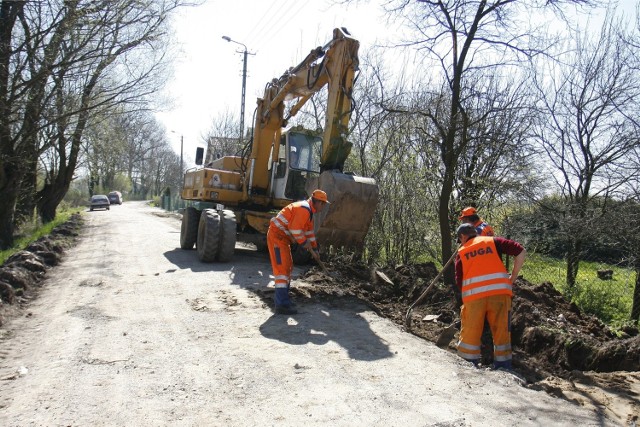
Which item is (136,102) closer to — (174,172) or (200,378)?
(200,378)

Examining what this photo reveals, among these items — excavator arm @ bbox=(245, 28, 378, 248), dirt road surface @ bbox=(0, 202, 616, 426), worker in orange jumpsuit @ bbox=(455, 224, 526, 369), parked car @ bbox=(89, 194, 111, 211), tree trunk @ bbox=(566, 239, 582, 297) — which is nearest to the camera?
dirt road surface @ bbox=(0, 202, 616, 426)

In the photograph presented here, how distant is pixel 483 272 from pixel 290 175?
6.33 m

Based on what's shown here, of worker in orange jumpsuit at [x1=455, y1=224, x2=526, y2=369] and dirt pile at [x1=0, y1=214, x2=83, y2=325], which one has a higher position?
worker in orange jumpsuit at [x1=455, y1=224, x2=526, y2=369]

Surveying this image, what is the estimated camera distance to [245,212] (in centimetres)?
1118

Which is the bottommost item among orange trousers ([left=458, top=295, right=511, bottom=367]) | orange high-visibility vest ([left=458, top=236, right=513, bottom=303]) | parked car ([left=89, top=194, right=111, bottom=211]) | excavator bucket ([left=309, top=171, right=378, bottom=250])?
parked car ([left=89, top=194, right=111, bottom=211])

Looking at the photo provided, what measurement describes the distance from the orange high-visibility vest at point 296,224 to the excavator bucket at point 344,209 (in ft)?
2.16

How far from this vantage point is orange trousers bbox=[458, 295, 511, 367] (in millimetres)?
4902

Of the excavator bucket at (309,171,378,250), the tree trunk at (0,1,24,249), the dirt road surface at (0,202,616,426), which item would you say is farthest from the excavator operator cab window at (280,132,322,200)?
the tree trunk at (0,1,24,249)

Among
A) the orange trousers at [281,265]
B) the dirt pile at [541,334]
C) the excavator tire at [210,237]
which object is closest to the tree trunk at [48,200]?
the excavator tire at [210,237]

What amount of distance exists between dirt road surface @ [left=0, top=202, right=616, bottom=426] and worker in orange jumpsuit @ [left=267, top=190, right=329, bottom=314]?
1.02ft

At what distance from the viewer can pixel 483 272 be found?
4953 mm

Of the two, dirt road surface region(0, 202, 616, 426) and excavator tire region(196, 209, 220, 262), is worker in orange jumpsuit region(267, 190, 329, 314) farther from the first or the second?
excavator tire region(196, 209, 220, 262)

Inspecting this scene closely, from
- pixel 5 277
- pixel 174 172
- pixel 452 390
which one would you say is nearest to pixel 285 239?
pixel 452 390

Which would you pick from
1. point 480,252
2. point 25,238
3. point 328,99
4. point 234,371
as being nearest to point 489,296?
point 480,252
